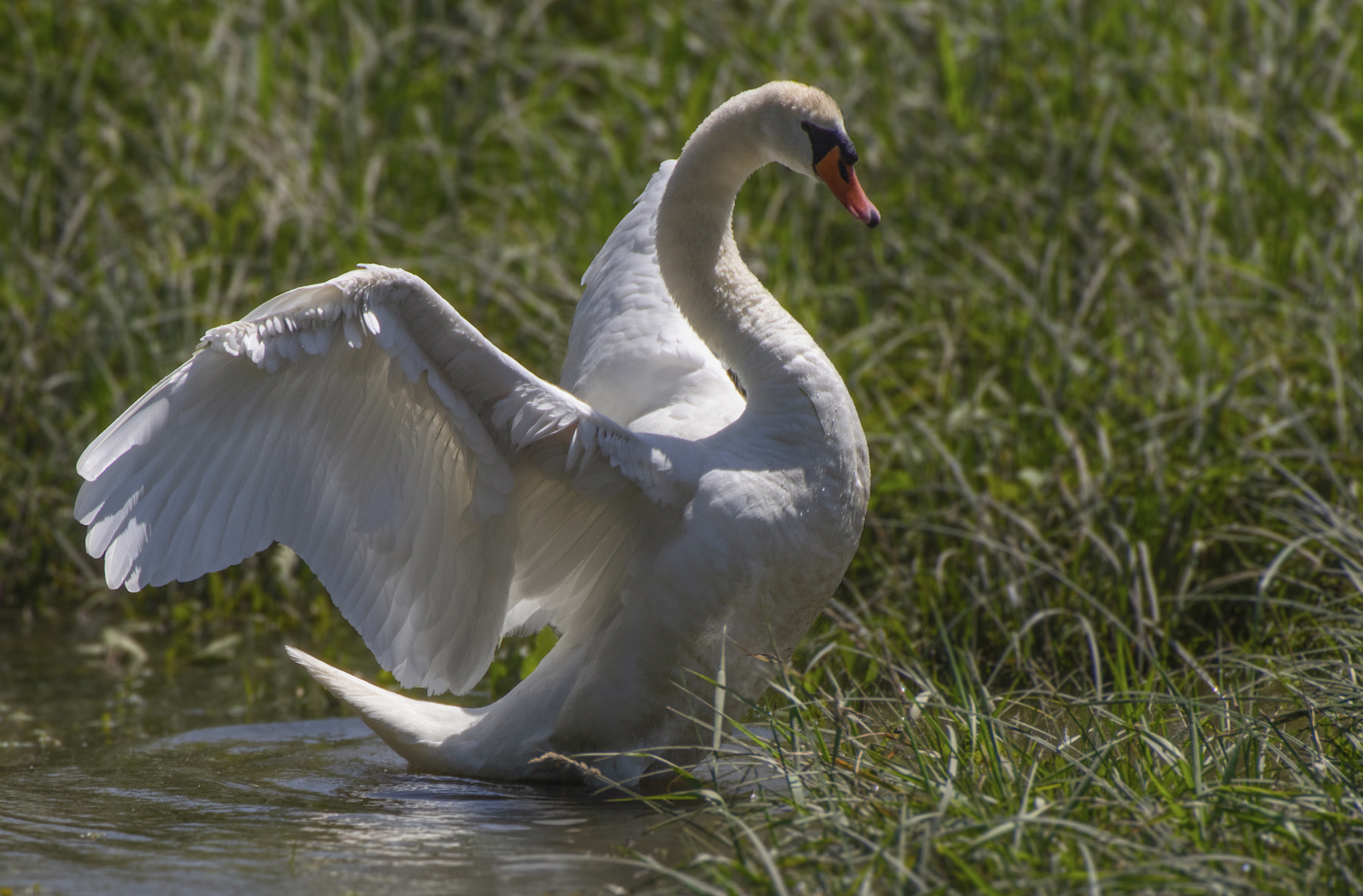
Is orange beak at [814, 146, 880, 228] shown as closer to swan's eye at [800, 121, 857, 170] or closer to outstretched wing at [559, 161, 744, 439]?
Answer: swan's eye at [800, 121, 857, 170]

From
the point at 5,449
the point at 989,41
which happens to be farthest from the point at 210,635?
the point at 989,41

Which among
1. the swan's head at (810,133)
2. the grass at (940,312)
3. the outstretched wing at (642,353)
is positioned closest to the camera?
the grass at (940,312)

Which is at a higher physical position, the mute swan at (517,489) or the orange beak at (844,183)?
the orange beak at (844,183)

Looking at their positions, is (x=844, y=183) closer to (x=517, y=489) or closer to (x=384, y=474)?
(x=517, y=489)

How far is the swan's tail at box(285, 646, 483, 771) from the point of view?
11.0 feet

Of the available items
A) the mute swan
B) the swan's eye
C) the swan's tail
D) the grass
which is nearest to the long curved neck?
the mute swan

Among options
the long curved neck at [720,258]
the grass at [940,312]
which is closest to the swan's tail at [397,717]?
the grass at [940,312]

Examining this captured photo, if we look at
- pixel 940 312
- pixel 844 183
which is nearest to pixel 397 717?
pixel 844 183

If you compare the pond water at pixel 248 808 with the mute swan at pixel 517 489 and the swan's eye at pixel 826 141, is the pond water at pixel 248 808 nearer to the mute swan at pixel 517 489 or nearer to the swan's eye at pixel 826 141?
the mute swan at pixel 517 489

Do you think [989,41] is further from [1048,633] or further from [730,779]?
[730,779]

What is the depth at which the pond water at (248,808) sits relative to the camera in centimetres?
251

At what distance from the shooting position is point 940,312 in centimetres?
541

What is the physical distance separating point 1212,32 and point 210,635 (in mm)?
5167

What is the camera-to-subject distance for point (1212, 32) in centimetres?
684
